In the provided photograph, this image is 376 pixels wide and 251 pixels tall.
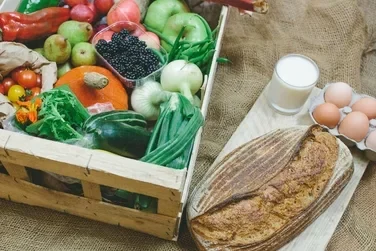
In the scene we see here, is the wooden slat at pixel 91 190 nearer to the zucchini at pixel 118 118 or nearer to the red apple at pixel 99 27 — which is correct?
the zucchini at pixel 118 118

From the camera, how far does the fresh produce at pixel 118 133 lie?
43.4 inches

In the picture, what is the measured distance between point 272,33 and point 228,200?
680 mm

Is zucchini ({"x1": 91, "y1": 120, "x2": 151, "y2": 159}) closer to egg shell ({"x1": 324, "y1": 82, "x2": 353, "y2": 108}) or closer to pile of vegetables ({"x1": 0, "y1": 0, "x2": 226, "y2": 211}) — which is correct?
pile of vegetables ({"x1": 0, "y1": 0, "x2": 226, "y2": 211})

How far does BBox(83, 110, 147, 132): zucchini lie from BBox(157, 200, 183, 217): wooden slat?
0.21 m

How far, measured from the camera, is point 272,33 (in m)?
1.62

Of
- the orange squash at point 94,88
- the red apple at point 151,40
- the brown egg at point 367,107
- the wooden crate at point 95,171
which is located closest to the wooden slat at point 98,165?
the wooden crate at point 95,171

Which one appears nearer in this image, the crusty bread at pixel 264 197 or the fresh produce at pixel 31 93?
the crusty bread at pixel 264 197

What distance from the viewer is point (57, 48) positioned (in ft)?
4.29

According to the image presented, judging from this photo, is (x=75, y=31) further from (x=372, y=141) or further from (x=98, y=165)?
(x=372, y=141)

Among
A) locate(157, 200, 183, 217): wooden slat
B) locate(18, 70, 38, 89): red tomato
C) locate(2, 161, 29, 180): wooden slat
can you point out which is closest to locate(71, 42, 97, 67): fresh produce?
locate(18, 70, 38, 89): red tomato

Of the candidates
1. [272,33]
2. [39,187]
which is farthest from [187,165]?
[272,33]

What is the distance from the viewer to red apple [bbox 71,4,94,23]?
141cm

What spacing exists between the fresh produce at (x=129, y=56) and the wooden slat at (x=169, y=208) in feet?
1.18

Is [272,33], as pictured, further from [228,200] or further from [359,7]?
[228,200]
